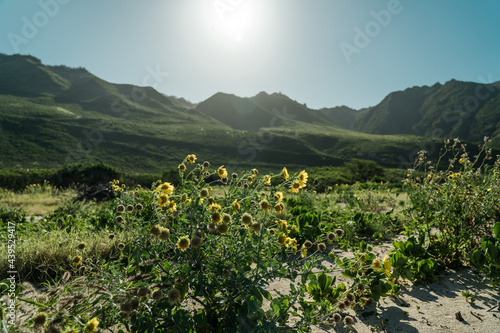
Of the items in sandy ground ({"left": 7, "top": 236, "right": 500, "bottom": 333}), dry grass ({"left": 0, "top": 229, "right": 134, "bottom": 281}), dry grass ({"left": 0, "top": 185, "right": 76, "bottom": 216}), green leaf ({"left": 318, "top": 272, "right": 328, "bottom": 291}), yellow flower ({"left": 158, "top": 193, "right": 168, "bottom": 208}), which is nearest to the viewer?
yellow flower ({"left": 158, "top": 193, "right": 168, "bottom": 208})

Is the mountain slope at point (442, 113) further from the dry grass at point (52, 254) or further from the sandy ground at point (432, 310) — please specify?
the dry grass at point (52, 254)

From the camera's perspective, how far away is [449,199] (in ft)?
8.56

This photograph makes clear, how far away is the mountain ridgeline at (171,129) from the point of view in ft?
139

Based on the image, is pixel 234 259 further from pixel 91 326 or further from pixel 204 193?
pixel 91 326

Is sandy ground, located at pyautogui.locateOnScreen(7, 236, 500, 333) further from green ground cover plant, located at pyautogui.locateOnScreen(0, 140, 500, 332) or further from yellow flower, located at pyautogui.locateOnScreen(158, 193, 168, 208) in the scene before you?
yellow flower, located at pyautogui.locateOnScreen(158, 193, 168, 208)

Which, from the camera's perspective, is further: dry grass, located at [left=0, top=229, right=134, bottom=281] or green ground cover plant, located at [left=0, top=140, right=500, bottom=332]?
dry grass, located at [left=0, top=229, right=134, bottom=281]

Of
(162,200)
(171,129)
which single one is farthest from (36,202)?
(171,129)

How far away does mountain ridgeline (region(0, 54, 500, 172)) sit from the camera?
139ft

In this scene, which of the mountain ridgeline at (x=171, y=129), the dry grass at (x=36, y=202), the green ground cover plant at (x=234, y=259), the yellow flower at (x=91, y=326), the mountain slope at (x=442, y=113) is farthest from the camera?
the mountain slope at (x=442, y=113)

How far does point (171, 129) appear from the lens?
217 feet

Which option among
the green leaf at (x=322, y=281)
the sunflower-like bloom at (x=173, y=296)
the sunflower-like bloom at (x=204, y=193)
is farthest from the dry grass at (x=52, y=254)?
the green leaf at (x=322, y=281)

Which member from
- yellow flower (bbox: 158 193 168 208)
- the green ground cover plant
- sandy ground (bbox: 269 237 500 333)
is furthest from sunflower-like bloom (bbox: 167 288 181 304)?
sandy ground (bbox: 269 237 500 333)

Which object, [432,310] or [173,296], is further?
[432,310]

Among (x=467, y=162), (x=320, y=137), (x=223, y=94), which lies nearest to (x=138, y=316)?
(x=467, y=162)
